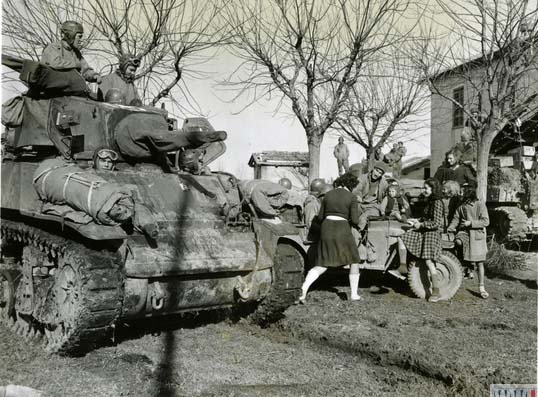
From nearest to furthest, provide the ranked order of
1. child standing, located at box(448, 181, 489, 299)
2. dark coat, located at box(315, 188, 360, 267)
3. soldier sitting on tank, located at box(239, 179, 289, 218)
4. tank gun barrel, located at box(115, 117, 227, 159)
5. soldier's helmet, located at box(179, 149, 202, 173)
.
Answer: tank gun barrel, located at box(115, 117, 227, 159) → soldier sitting on tank, located at box(239, 179, 289, 218) → soldier's helmet, located at box(179, 149, 202, 173) → dark coat, located at box(315, 188, 360, 267) → child standing, located at box(448, 181, 489, 299)

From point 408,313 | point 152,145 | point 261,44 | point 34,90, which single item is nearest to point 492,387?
point 408,313

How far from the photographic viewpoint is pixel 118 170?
656 centimetres

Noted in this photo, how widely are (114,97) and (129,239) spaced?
7.65ft

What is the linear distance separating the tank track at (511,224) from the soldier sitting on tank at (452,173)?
4.72ft

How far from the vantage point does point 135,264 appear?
215 inches

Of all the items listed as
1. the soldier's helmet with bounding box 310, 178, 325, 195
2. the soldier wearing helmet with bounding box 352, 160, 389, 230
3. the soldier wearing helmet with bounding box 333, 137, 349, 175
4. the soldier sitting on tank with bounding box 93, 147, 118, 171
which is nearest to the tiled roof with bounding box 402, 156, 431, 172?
the soldier wearing helmet with bounding box 333, 137, 349, 175

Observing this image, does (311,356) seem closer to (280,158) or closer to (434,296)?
(434,296)

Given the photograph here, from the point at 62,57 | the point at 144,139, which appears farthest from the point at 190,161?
the point at 62,57

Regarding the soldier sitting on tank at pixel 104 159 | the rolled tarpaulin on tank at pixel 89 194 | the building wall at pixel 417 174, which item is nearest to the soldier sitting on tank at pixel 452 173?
the soldier sitting on tank at pixel 104 159

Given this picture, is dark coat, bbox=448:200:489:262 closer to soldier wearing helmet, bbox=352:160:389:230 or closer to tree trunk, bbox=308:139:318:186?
soldier wearing helmet, bbox=352:160:389:230

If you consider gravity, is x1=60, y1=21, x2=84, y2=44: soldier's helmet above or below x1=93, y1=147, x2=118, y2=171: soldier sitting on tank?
above

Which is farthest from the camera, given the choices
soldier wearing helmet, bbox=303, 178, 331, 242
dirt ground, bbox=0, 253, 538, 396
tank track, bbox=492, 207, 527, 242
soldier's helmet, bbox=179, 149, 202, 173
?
tank track, bbox=492, 207, 527, 242

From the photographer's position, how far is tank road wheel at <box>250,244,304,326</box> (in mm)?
6617

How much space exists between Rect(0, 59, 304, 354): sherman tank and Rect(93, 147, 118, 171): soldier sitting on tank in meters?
0.09
